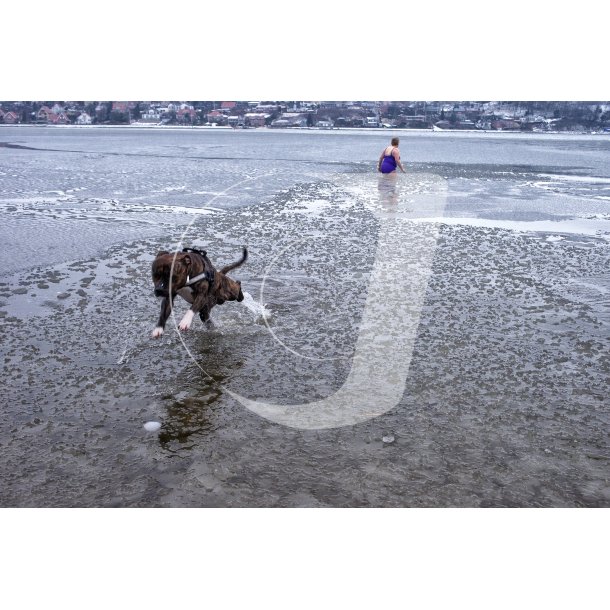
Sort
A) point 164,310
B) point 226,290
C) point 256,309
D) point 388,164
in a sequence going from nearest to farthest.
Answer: point 164,310 < point 226,290 < point 256,309 < point 388,164

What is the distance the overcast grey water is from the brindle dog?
1.85ft

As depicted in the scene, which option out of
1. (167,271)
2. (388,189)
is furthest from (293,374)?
(388,189)

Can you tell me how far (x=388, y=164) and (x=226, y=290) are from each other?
1636 centimetres

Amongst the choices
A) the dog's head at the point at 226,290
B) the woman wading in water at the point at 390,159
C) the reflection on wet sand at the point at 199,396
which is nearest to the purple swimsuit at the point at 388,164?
the woman wading in water at the point at 390,159

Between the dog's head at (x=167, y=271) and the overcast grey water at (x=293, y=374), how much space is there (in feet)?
3.03

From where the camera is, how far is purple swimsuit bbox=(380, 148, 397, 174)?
21.1m

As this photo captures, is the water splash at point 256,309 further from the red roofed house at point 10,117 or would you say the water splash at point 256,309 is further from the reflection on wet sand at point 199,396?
the red roofed house at point 10,117

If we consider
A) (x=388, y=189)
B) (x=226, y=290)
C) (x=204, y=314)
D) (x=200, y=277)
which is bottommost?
(x=388, y=189)

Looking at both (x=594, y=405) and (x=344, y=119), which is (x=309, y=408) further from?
(x=344, y=119)

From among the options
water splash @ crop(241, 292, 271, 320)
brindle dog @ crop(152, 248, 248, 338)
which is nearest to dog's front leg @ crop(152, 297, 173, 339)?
brindle dog @ crop(152, 248, 248, 338)

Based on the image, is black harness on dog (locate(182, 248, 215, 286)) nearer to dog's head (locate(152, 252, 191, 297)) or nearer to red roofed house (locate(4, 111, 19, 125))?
A: dog's head (locate(152, 252, 191, 297))

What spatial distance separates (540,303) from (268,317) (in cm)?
393

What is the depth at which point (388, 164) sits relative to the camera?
2212 centimetres

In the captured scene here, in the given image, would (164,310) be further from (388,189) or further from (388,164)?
(388,164)
